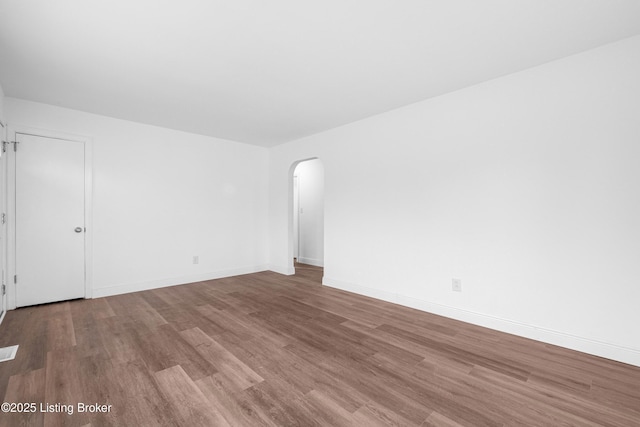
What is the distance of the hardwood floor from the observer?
→ 64.2 inches

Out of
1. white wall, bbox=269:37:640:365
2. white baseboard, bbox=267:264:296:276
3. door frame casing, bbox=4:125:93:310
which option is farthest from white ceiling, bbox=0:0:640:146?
white baseboard, bbox=267:264:296:276

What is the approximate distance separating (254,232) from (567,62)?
16.5 feet

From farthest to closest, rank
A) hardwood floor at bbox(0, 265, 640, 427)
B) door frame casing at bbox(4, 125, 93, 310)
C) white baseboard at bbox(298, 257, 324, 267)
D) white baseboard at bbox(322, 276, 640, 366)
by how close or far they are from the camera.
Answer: white baseboard at bbox(298, 257, 324, 267) → door frame casing at bbox(4, 125, 93, 310) → white baseboard at bbox(322, 276, 640, 366) → hardwood floor at bbox(0, 265, 640, 427)

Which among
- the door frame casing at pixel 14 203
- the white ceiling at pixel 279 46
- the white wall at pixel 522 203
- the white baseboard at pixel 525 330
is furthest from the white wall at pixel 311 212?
the door frame casing at pixel 14 203

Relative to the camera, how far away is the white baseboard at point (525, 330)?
7.25 feet

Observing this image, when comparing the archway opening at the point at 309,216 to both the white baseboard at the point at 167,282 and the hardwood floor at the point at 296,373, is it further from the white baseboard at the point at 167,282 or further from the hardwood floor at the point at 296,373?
the hardwood floor at the point at 296,373

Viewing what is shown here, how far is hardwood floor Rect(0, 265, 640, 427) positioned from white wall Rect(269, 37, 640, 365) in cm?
34

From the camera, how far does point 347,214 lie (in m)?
4.34

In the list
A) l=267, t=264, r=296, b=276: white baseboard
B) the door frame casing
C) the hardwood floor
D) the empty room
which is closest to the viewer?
the hardwood floor

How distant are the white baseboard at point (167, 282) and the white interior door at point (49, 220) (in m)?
0.27

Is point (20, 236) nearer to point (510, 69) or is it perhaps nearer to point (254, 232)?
point (254, 232)

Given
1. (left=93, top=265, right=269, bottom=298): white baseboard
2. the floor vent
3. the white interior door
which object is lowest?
the floor vent

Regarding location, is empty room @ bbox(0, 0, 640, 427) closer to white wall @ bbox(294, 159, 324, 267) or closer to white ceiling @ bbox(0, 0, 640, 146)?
white ceiling @ bbox(0, 0, 640, 146)

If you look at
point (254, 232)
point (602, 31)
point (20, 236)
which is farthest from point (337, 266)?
point (20, 236)
